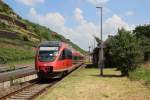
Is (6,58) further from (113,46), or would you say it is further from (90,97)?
(90,97)

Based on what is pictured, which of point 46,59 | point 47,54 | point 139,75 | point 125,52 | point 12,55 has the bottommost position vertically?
point 139,75

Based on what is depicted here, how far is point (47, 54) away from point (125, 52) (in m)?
8.88

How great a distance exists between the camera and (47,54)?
33.5 metres

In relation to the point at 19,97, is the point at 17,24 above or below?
above

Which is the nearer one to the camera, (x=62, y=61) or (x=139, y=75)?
(x=62, y=61)

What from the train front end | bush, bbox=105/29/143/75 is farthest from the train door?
bush, bbox=105/29/143/75

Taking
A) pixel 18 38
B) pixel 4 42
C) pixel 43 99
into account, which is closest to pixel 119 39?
pixel 43 99

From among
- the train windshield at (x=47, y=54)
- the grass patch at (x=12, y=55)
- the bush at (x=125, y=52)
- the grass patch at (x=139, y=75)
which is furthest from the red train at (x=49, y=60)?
the grass patch at (x=12, y=55)

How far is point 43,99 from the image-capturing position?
20.9 meters

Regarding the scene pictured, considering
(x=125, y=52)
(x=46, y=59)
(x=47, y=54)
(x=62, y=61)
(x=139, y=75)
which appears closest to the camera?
(x=46, y=59)

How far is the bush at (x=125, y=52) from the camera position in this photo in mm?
38906

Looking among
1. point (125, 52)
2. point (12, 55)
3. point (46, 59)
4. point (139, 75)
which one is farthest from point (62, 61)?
point (12, 55)

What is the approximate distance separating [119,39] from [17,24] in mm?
98852

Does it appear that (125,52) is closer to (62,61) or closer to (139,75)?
(139,75)
